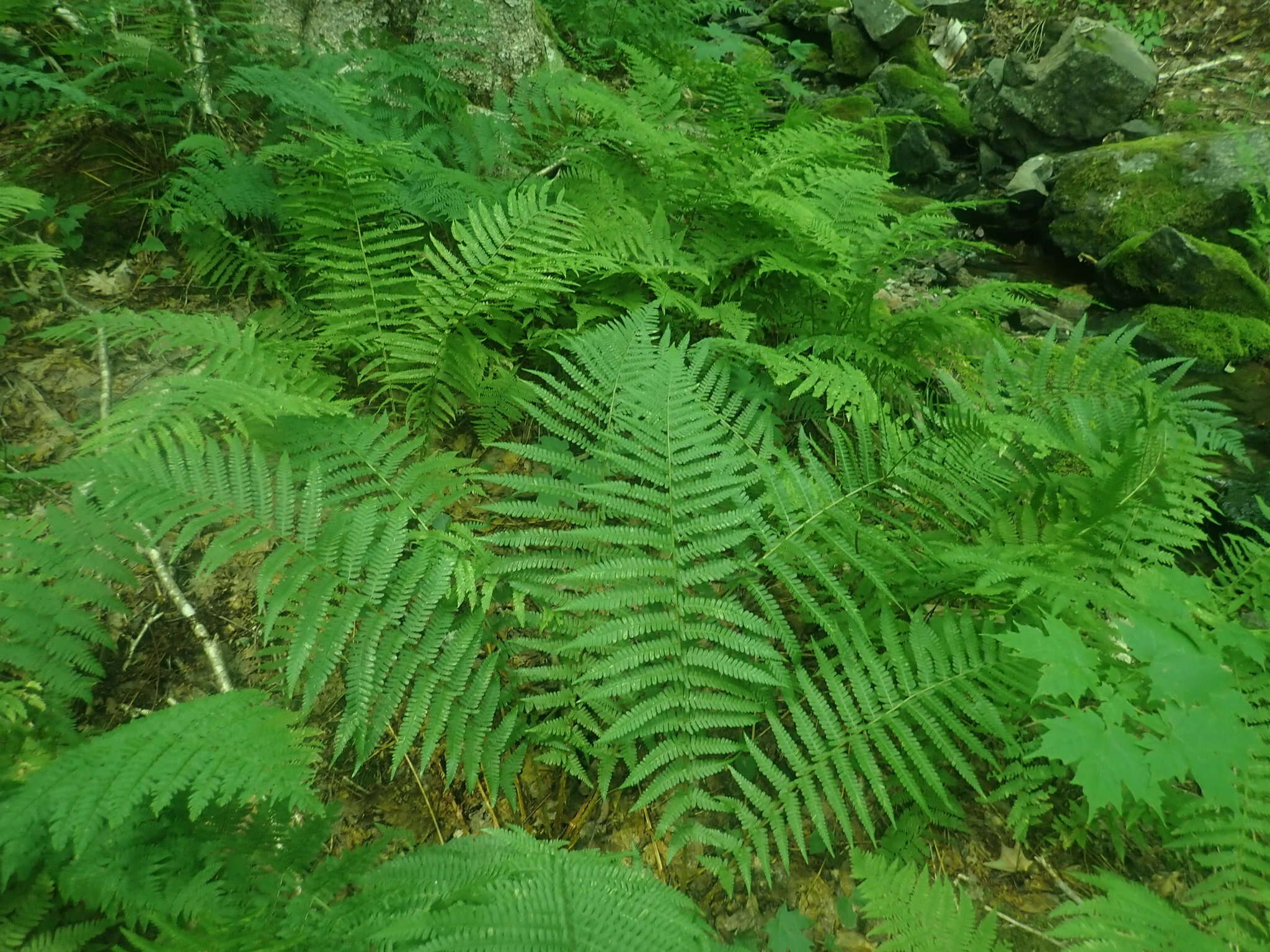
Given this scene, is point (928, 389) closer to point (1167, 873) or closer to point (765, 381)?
point (765, 381)

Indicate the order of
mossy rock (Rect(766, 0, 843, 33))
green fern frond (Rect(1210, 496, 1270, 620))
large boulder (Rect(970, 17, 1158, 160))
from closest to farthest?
green fern frond (Rect(1210, 496, 1270, 620))
large boulder (Rect(970, 17, 1158, 160))
mossy rock (Rect(766, 0, 843, 33))

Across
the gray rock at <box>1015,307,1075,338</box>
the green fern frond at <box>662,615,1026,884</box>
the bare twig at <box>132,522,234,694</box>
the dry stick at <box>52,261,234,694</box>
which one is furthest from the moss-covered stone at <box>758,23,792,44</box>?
the bare twig at <box>132,522,234,694</box>

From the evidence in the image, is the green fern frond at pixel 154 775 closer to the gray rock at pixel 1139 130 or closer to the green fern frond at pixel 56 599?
the green fern frond at pixel 56 599

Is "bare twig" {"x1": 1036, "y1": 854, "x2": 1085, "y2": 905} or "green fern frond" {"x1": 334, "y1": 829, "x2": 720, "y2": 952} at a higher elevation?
"green fern frond" {"x1": 334, "y1": 829, "x2": 720, "y2": 952}

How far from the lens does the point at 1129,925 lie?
158 cm

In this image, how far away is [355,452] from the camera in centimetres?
228

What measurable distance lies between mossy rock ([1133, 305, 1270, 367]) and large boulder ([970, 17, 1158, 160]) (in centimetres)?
333

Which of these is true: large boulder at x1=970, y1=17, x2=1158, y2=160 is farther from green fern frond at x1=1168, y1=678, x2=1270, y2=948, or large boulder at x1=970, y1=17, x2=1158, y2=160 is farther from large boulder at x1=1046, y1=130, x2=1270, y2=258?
green fern frond at x1=1168, y1=678, x2=1270, y2=948

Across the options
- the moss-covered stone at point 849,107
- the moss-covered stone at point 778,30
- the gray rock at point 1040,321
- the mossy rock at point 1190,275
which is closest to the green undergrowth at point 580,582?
the gray rock at point 1040,321

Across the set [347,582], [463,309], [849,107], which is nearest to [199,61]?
[463,309]

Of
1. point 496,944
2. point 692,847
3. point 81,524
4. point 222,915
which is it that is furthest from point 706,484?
point 81,524

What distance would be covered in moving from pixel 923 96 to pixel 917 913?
9196 millimetres

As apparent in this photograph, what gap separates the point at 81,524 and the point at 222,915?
114 cm

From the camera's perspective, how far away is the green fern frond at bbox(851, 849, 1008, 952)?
159 centimetres
